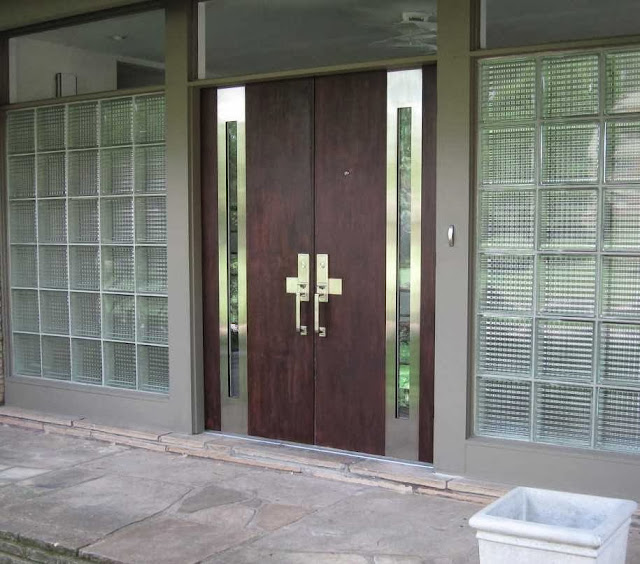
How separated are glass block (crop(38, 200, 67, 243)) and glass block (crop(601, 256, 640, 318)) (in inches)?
140

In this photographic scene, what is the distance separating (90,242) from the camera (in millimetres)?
5598

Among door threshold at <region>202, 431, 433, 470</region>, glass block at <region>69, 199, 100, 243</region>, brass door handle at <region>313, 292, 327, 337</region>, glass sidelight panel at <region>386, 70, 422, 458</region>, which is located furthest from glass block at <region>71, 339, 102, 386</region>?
glass sidelight panel at <region>386, 70, 422, 458</region>

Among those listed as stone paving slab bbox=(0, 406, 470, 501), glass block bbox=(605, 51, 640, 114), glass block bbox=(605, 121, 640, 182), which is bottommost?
stone paving slab bbox=(0, 406, 470, 501)

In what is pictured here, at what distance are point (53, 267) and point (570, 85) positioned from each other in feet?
11.9

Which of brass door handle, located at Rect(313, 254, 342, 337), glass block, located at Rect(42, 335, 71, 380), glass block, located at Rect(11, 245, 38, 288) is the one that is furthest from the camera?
glass block, located at Rect(11, 245, 38, 288)

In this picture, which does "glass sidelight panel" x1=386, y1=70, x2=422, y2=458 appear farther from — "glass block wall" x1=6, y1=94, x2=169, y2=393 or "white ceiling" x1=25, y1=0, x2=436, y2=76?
"glass block wall" x1=6, y1=94, x2=169, y2=393

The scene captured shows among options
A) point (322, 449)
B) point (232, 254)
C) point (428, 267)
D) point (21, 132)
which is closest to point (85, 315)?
point (232, 254)

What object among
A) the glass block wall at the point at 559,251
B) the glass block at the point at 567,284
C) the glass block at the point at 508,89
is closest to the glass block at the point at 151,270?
the glass block wall at the point at 559,251

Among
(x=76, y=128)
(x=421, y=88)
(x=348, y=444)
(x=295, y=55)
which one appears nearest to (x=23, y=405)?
(x=76, y=128)

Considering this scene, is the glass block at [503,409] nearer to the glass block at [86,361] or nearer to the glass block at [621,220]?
the glass block at [621,220]

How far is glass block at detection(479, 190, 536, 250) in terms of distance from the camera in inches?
164

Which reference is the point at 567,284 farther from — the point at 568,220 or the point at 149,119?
the point at 149,119

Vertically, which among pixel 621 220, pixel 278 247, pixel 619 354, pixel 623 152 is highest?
pixel 623 152

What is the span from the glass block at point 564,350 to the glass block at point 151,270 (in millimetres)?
2403
